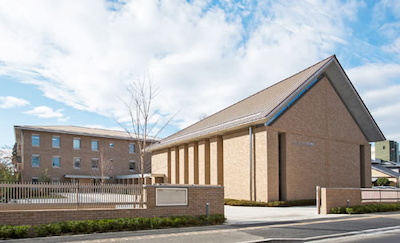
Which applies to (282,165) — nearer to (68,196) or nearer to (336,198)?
(336,198)

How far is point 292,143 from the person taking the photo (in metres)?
26.5

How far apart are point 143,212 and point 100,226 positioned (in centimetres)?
190

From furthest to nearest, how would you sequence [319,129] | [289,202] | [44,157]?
[44,157], [319,129], [289,202]

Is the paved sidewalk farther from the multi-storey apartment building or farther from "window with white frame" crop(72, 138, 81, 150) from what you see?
"window with white frame" crop(72, 138, 81, 150)

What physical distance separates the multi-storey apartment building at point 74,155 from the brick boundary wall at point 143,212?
28218mm

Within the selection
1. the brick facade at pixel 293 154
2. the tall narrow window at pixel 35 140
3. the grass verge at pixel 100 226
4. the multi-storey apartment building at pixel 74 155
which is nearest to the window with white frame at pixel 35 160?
the multi-storey apartment building at pixel 74 155

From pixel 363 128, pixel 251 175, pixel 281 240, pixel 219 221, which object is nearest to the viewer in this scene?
pixel 281 240

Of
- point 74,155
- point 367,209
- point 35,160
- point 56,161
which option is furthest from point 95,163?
point 367,209

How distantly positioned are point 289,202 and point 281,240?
45.2 ft

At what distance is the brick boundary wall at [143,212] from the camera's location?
38.2 feet

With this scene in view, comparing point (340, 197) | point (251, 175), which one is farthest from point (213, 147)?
point (340, 197)

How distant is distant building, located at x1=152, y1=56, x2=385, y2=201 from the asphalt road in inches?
409

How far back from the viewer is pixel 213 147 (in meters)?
30.0

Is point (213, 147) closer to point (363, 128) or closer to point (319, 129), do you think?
point (319, 129)
